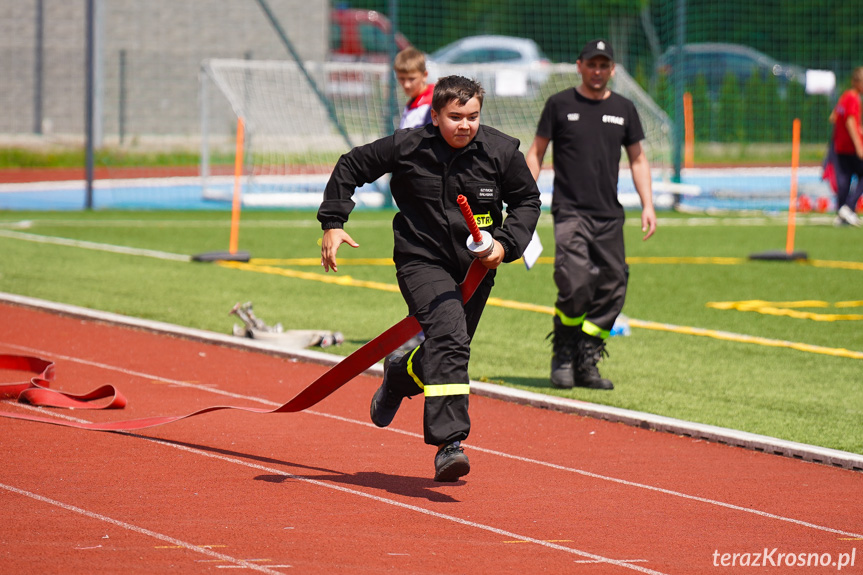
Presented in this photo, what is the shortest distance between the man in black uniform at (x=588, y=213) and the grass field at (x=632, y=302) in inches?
12.6

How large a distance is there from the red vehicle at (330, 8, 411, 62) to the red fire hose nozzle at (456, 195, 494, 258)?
26730 millimetres

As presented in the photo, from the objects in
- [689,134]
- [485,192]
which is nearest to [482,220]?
[485,192]

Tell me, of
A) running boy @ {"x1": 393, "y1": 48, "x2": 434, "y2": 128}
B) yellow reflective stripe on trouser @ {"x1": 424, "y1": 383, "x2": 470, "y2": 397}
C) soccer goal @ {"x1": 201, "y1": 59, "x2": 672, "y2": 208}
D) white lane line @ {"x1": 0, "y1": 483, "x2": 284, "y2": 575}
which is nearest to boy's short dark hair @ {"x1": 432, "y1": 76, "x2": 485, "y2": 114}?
yellow reflective stripe on trouser @ {"x1": 424, "y1": 383, "x2": 470, "y2": 397}

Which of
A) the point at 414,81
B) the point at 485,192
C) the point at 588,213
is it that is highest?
the point at 414,81

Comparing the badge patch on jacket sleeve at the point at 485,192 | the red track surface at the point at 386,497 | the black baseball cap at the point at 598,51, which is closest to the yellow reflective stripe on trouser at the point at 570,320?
the red track surface at the point at 386,497

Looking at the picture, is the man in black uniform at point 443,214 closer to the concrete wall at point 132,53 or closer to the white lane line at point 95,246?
the white lane line at point 95,246

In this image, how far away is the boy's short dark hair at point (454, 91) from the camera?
6.11 m

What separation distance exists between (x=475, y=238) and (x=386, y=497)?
125cm

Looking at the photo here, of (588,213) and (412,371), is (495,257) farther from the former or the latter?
(588,213)

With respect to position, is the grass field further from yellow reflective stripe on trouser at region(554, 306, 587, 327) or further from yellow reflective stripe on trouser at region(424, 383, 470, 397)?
yellow reflective stripe on trouser at region(424, 383, 470, 397)

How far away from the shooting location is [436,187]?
6285 mm

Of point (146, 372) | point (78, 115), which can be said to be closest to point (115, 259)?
point (146, 372)

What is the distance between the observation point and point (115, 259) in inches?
595

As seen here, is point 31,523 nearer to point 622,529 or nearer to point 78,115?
point 622,529
